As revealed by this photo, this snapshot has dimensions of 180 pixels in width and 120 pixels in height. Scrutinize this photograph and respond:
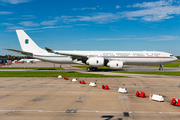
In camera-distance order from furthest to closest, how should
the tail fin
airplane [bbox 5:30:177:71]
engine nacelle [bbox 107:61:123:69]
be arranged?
the tail fin
airplane [bbox 5:30:177:71]
engine nacelle [bbox 107:61:123:69]

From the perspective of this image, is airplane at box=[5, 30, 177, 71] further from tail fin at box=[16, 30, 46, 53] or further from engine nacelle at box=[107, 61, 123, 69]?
engine nacelle at box=[107, 61, 123, 69]

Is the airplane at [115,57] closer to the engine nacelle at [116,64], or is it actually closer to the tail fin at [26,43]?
the tail fin at [26,43]

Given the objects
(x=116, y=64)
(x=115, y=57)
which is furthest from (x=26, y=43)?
(x=116, y=64)

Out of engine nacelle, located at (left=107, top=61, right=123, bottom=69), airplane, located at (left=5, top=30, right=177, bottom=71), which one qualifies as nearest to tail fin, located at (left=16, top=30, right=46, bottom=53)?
airplane, located at (left=5, top=30, right=177, bottom=71)

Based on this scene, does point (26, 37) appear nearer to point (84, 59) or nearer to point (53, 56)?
point (53, 56)

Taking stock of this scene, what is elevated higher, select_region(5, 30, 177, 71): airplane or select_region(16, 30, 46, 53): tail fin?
select_region(16, 30, 46, 53): tail fin

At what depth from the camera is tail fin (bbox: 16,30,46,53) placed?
39.3 metres

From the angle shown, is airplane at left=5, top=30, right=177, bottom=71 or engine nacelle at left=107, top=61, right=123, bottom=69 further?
airplane at left=5, top=30, right=177, bottom=71

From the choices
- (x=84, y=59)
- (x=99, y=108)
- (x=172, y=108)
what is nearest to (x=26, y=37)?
(x=84, y=59)

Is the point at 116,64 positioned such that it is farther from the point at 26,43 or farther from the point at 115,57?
the point at 26,43

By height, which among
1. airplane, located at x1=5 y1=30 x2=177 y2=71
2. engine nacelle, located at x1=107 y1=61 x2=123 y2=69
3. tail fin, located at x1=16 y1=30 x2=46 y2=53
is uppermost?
tail fin, located at x1=16 y1=30 x2=46 y2=53

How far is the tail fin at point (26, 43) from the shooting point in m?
39.3

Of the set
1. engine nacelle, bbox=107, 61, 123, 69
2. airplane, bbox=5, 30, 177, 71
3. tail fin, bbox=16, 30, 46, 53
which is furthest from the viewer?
tail fin, bbox=16, 30, 46, 53

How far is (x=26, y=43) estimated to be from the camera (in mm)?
39500
